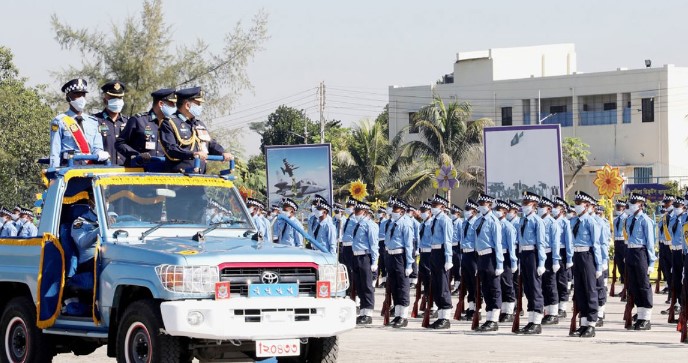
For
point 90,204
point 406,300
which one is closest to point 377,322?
point 406,300

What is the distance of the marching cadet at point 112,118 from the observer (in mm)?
14531

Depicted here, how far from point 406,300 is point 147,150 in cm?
844

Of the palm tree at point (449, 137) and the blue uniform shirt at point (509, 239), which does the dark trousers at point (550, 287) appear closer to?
the blue uniform shirt at point (509, 239)

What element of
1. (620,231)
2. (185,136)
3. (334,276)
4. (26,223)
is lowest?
(620,231)

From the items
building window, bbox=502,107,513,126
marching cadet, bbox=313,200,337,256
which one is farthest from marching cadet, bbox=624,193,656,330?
building window, bbox=502,107,513,126

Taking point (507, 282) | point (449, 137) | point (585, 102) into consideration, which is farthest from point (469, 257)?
point (585, 102)

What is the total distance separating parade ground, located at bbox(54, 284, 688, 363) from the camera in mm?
15383

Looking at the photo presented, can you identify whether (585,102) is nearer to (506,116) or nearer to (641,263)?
(506,116)

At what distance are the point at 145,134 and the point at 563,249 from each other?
10618mm

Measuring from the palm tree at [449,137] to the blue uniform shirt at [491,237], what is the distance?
36.2m

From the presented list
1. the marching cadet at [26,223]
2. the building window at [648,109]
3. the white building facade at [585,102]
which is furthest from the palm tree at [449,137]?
the marching cadet at [26,223]

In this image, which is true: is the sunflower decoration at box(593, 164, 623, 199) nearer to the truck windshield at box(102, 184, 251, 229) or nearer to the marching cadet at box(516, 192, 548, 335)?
the marching cadet at box(516, 192, 548, 335)

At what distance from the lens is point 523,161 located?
80.0ft

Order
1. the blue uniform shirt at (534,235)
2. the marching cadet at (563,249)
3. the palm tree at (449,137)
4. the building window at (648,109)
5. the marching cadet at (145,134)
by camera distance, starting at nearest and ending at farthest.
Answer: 1. the marching cadet at (145,134)
2. the marching cadet at (563,249)
3. the blue uniform shirt at (534,235)
4. the palm tree at (449,137)
5. the building window at (648,109)
